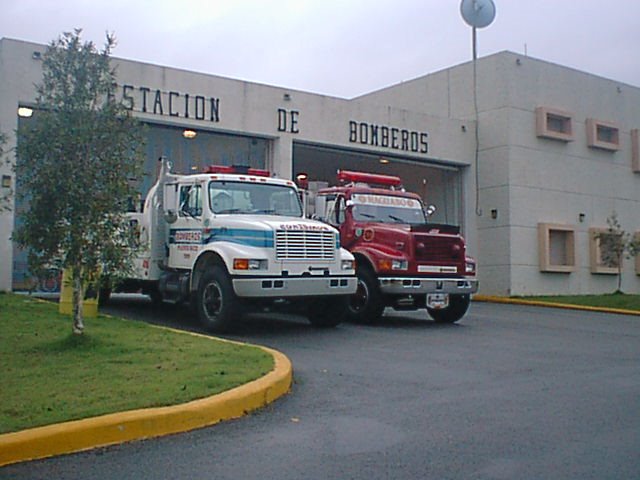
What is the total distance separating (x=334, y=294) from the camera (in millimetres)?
13234

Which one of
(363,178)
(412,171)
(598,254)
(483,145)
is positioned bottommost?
(598,254)

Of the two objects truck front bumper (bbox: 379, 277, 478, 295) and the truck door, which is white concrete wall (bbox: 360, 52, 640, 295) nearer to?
truck front bumper (bbox: 379, 277, 478, 295)

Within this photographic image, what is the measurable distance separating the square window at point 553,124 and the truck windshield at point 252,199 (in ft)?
46.1

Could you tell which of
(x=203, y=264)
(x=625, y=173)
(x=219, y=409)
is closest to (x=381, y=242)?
(x=203, y=264)

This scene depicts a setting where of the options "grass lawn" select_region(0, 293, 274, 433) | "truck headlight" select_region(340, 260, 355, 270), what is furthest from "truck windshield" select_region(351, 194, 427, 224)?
"grass lawn" select_region(0, 293, 274, 433)

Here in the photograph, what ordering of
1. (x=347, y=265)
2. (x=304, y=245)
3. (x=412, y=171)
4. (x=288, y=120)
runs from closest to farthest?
1. (x=304, y=245)
2. (x=347, y=265)
3. (x=288, y=120)
4. (x=412, y=171)

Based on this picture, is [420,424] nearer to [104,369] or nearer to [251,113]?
[104,369]

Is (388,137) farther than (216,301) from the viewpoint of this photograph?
Yes

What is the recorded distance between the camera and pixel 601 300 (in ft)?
76.7

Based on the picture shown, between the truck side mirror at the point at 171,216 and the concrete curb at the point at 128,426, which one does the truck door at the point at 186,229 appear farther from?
the concrete curb at the point at 128,426

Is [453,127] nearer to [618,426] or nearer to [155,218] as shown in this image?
[155,218]

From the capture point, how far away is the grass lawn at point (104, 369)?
6891 millimetres

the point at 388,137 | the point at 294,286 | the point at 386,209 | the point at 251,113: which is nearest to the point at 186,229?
the point at 294,286

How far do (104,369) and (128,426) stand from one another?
2330 millimetres
